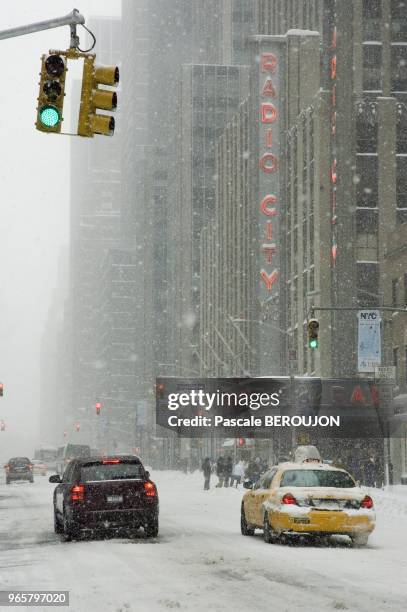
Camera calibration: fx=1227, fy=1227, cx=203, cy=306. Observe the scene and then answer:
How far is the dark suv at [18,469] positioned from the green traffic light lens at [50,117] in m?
56.4

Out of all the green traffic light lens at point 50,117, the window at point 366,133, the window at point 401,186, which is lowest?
the green traffic light lens at point 50,117

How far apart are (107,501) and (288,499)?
12.9ft

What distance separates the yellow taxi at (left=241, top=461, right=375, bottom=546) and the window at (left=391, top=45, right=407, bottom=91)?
67.0 metres

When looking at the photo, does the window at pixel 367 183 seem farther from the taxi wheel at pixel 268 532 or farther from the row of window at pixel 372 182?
the taxi wheel at pixel 268 532

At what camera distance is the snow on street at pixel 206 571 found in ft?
42.4

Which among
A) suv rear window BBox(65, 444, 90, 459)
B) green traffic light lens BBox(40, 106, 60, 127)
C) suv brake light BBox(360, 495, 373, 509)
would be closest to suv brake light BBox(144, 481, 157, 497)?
suv brake light BBox(360, 495, 373, 509)

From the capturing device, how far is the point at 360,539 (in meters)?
21.1

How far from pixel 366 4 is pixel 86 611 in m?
78.5

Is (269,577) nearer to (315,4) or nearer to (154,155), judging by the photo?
(315,4)

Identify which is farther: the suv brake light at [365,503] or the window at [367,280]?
the window at [367,280]

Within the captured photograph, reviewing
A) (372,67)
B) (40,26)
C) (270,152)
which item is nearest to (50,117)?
(40,26)

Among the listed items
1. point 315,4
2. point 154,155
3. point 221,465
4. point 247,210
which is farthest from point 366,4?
point 154,155

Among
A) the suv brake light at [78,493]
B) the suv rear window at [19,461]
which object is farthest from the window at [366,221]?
the suv brake light at [78,493]

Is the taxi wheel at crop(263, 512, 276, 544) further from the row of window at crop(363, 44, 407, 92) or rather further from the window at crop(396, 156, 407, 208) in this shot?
the row of window at crop(363, 44, 407, 92)
